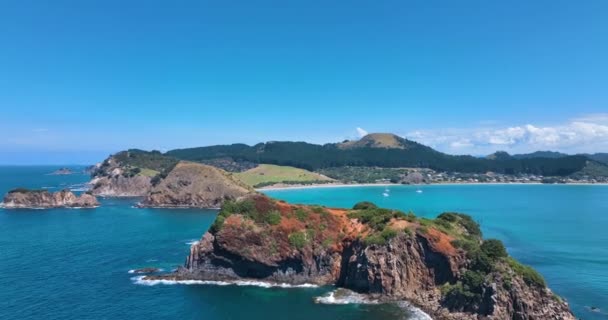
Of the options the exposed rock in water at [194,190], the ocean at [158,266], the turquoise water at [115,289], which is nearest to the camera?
the turquoise water at [115,289]

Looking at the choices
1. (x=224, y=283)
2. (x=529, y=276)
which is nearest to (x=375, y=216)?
(x=529, y=276)

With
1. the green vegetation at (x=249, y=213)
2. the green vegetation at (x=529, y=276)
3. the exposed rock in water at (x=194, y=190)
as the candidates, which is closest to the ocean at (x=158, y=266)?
the green vegetation at (x=529, y=276)


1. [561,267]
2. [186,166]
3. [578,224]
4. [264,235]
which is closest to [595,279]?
[561,267]

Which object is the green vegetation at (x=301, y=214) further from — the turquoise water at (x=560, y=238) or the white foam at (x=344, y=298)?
the turquoise water at (x=560, y=238)

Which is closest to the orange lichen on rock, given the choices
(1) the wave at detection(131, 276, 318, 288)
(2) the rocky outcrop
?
(1) the wave at detection(131, 276, 318, 288)

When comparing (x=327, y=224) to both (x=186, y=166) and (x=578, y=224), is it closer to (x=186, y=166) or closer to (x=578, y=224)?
(x=578, y=224)

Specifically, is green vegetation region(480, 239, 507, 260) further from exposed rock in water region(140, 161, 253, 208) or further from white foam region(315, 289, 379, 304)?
exposed rock in water region(140, 161, 253, 208)
